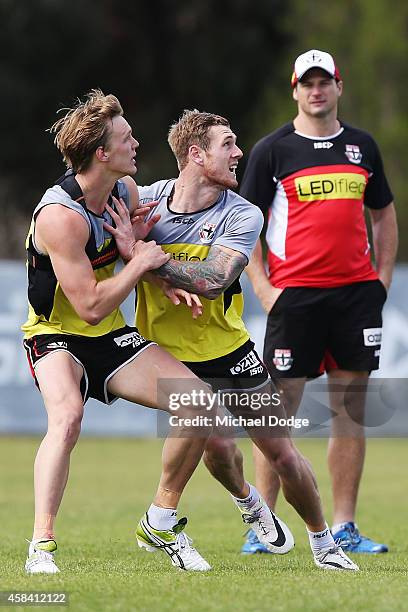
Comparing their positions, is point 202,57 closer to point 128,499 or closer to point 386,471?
point 386,471

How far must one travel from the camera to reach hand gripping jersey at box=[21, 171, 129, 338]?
21.3ft

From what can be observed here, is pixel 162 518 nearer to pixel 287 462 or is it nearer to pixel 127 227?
pixel 287 462

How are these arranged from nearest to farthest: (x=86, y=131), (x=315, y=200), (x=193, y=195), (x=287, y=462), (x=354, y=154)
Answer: (x=86, y=131)
(x=287, y=462)
(x=193, y=195)
(x=315, y=200)
(x=354, y=154)

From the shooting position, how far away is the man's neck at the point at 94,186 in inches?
257

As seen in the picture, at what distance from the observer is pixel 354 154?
26.4ft

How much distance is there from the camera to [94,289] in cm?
632

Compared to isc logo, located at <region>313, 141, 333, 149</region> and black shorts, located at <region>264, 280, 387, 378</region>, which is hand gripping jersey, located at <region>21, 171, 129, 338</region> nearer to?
black shorts, located at <region>264, 280, 387, 378</region>

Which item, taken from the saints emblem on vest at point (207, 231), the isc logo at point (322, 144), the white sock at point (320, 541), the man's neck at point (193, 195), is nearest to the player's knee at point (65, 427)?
the saints emblem on vest at point (207, 231)

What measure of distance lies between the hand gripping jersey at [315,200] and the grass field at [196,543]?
1.75 meters

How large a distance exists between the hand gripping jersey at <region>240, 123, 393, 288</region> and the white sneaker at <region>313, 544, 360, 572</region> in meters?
1.85

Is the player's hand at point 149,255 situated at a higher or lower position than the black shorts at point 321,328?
higher

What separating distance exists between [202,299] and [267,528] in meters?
1.40

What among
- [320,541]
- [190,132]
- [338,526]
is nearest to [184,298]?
[190,132]

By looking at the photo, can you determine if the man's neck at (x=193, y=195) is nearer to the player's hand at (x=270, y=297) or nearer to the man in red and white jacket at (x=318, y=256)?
the man in red and white jacket at (x=318, y=256)
